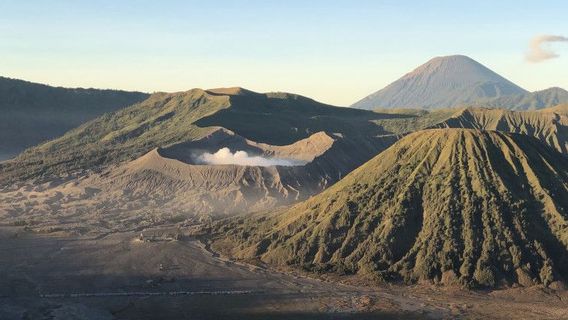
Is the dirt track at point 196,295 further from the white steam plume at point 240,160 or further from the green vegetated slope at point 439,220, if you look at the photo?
the white steam plume at point 240,160

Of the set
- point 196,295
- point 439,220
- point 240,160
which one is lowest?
point 196,295

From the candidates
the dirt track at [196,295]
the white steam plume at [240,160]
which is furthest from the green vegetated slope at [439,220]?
the white steam plume at [240,160]

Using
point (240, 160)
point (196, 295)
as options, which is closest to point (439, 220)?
point (196, 295)

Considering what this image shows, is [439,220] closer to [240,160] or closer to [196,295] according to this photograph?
[196,295]

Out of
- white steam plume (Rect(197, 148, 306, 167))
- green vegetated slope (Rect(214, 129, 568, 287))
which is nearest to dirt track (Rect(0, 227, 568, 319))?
green vegetated slope (Rect(214, 129, 568, 287))

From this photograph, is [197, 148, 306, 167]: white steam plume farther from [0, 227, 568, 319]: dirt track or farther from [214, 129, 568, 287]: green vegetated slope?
[0, 227, 568, 319]: dirt track
